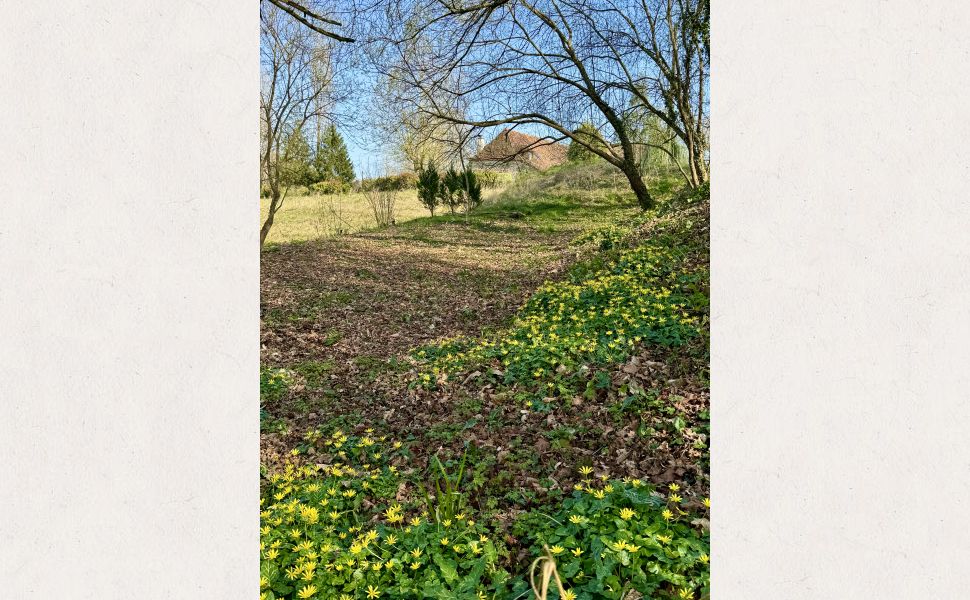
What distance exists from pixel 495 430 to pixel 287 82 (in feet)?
13.4

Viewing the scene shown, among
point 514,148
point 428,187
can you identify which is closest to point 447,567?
point 514,148

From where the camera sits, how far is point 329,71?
4.55 metres

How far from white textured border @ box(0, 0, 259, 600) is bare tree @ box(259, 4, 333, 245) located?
11.9 ft

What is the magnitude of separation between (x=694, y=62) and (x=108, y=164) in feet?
18.8

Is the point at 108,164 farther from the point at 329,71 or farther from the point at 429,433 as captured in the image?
the point at 329,71

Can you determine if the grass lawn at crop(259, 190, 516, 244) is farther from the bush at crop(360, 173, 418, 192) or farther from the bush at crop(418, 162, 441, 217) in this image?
the bush at crop(418, 162, 441, 217)

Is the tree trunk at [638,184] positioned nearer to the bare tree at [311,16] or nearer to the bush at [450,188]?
the bush at [450,188]

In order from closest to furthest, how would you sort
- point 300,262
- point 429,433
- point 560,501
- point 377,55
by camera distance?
point 560,501 → point 429,433 → point 377,55 → point 300,262

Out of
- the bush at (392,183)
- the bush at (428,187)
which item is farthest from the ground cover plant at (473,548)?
the bush at (428,187)

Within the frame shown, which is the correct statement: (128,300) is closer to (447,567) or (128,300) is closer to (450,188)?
(447,567)

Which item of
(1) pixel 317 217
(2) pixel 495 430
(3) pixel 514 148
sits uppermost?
(3) pixel 514 148

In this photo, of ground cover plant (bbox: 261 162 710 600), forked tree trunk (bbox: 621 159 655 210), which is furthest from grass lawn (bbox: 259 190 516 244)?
forked tree trunk (bbox: 621 159 655 210)
